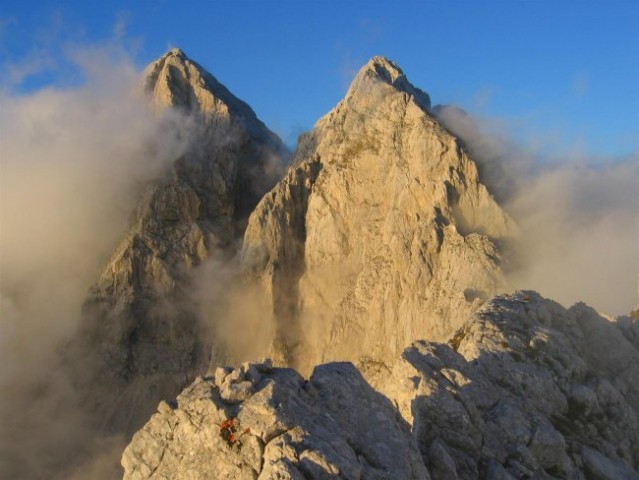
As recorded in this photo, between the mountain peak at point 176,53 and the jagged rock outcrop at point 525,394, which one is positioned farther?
the mountain peak at point 176,53

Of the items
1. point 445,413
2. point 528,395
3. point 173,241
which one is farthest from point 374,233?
point 445,413

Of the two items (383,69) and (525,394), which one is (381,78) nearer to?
(383,69)

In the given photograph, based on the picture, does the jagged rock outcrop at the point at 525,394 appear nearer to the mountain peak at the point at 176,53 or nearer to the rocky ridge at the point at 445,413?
the rocky ridge at the point at 445,413

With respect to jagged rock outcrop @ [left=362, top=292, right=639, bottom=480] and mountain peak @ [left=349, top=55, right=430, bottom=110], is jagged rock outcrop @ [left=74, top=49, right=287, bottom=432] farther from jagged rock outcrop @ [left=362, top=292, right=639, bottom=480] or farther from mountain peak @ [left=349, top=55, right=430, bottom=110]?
jagged rock outcrop @ [left=362, top=292, right=639, bottom=480]

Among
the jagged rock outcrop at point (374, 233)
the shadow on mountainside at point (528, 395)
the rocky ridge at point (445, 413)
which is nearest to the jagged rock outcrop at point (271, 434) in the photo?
the rocky ridge at point (445, 413)

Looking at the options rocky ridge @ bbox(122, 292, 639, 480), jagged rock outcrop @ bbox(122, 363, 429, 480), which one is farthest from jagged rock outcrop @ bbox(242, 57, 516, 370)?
jagged rock outcrop @ bbox(122, 363, 429, 480)

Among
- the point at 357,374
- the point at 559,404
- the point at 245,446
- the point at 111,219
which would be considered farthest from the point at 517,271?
the point at 111,219
